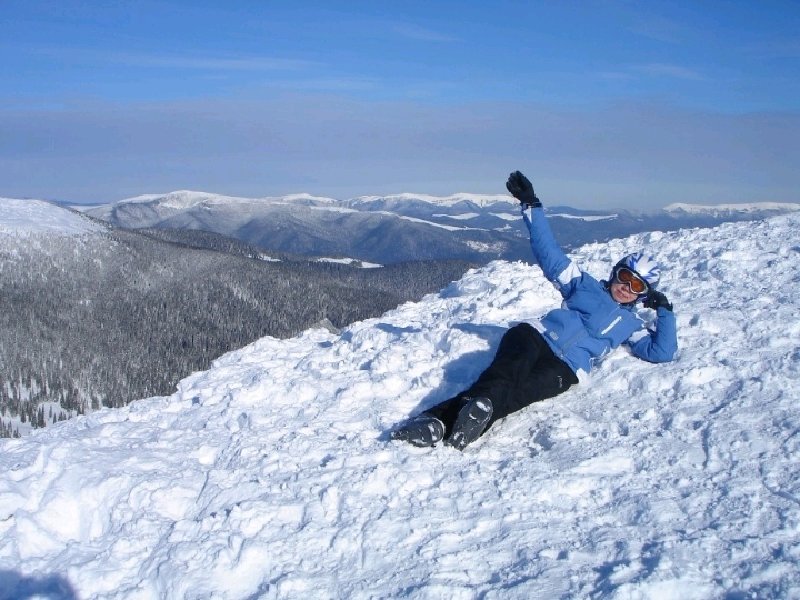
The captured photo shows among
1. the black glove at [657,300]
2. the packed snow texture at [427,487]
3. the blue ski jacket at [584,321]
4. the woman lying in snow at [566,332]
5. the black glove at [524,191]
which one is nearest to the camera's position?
the packed snow texture at [427,487]

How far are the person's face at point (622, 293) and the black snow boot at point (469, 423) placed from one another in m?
Answer: 2.88

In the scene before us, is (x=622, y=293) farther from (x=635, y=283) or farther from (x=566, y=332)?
(x=566, y=332)

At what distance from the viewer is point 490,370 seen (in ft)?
23.5

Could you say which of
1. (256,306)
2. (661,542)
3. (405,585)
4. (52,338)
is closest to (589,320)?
(661,542)

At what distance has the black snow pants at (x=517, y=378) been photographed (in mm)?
6793

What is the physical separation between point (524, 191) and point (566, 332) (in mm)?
1990

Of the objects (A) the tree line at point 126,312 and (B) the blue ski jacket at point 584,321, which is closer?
(B) the blue ski jacket at point 584,321

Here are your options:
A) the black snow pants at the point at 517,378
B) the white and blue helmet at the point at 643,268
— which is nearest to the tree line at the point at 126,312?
the black snow pants at the point at 517,378

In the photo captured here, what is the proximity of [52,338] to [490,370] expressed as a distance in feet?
403

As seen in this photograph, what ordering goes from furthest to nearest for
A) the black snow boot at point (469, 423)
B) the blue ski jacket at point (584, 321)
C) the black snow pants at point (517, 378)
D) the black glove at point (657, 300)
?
1. the black glove at point (657, 300)
2. the blue ski jacket at point (584, 321)
3. the black snow pants at point (517, 378)
4. the black snow boot at point (469, 423)

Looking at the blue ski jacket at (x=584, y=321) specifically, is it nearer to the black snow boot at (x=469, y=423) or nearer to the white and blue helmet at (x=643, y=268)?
the white and blue helmet at (x=643, y=268)

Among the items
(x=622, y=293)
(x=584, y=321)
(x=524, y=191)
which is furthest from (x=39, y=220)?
(x=622, y=293)

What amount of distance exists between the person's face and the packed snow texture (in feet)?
2.60

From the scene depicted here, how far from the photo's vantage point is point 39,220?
177000 mm
